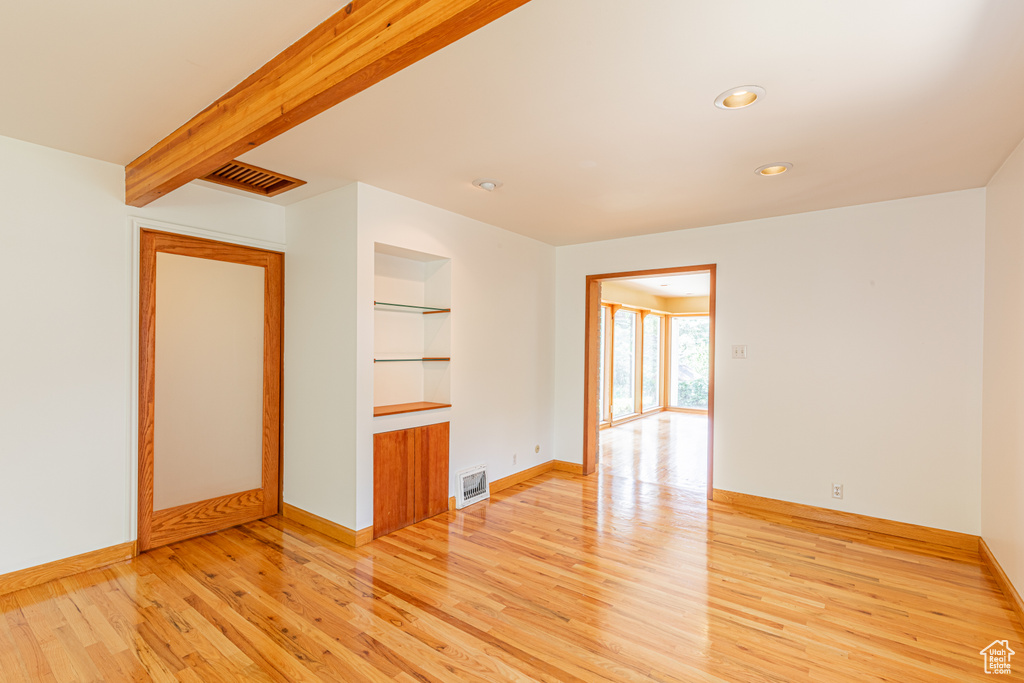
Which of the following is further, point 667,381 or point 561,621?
point 667,381

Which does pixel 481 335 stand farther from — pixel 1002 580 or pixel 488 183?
pixel 1002 580

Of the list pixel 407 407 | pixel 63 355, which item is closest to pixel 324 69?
pixel 63 355

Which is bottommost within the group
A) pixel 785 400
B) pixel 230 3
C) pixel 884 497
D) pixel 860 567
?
pixel 860 567

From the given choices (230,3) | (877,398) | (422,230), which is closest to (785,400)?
(877,398)

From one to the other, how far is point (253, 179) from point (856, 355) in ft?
15.4

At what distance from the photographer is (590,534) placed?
3545mm

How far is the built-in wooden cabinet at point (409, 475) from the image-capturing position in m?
3.48

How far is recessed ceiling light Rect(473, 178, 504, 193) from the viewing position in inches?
127

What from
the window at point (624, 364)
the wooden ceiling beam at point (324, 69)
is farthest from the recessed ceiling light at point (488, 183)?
the window at point (624, 364)

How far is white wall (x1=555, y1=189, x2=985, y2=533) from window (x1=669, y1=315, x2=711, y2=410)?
6.39 meters

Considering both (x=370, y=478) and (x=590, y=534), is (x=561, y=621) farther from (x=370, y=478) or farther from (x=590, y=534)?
(x=370, y=478)

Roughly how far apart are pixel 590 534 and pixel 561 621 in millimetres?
1171

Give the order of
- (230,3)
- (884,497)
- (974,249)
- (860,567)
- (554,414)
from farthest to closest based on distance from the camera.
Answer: (554,414) → (884,497) → (974,249) → (860,567) → (230,3)

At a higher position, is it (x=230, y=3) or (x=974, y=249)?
(x=230, y=3)
